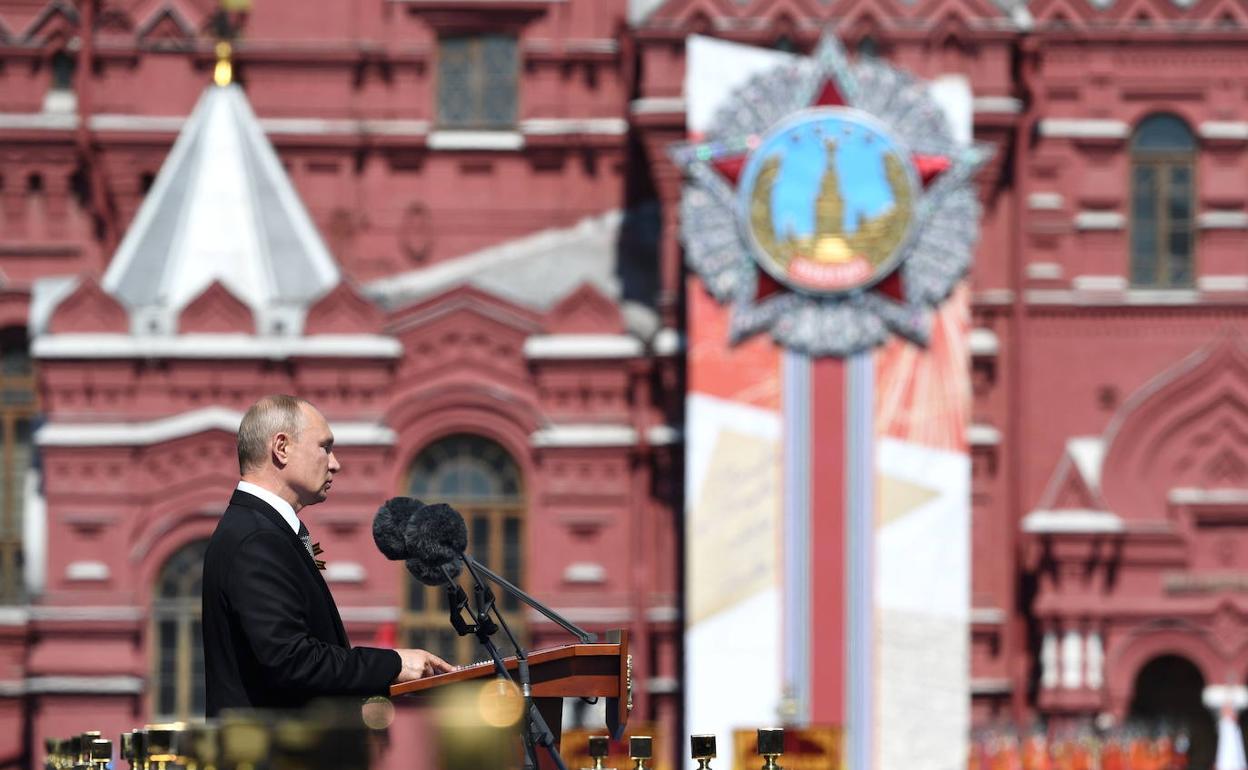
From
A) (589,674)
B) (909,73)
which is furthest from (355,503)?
(589,674)

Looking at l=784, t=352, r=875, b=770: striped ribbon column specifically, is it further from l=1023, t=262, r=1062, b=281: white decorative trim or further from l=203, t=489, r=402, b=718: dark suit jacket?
l=203, t=489, r=402, b=718: dark suit jacket

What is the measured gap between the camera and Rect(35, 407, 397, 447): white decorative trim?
77.5 feet

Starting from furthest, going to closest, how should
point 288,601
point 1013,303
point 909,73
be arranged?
point 1013,303
point 909,73
point 288,601

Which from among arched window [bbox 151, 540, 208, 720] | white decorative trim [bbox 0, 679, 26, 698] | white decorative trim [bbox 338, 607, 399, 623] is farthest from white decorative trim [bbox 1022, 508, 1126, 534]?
white decorative trim [bbox 0, 679, 26, 698]

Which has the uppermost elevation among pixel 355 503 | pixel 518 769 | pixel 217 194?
pixel 217 194

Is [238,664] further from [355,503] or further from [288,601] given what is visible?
[355,503]

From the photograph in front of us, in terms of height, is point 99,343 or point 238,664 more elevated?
point 99,343

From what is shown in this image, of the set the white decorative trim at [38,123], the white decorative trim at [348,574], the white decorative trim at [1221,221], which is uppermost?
the white decorative trim at [38,123]

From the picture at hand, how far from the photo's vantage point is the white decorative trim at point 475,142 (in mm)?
25953

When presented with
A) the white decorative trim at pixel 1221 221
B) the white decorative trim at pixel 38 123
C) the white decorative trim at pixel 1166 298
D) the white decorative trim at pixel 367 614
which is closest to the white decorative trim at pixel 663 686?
the white decorative trim at pixel 367 614

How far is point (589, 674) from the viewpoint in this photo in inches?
299

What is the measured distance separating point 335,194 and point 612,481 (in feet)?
14.7

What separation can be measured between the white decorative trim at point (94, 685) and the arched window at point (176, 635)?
0.30 m

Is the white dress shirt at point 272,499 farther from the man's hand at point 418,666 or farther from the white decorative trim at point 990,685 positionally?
the white decorative trim at point 990,685
